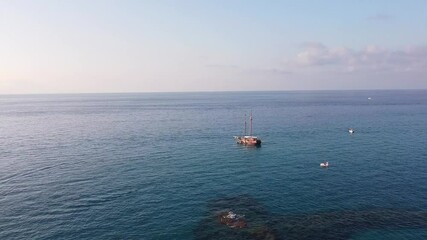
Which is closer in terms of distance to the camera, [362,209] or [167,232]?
[167,232]

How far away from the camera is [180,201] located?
7125 centimetres

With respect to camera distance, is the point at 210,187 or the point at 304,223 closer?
A: the point at 304,223

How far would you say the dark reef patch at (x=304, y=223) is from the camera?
2231 inches

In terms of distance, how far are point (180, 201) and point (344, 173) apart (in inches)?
1847

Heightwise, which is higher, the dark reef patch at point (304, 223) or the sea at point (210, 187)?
the sea at point (210, 187)

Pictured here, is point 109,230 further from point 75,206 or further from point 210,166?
point 210,166

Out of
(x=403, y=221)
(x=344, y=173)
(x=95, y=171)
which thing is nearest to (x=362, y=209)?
(x=403, y=221)

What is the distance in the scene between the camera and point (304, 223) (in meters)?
61.0

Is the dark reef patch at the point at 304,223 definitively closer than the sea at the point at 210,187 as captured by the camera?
Yes

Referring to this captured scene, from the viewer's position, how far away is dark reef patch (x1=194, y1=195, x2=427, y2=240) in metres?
56.7

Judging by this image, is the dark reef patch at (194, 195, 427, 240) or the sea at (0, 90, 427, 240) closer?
the dark reef patch at (194, 195, 427, 240)

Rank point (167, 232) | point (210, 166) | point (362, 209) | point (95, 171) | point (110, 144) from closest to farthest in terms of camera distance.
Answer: point (167, 232), point (362, 209), point (95, 171), point (210, 166), point (110, 144)

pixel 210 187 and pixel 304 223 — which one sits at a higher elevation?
pixel 210 187

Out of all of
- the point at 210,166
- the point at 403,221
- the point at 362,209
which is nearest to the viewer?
the point at 403,221
